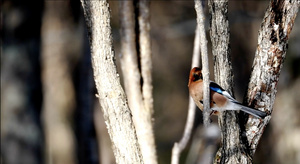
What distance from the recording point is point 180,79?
1066 cm

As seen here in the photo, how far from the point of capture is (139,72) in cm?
467

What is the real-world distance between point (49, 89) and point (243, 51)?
3.82 m

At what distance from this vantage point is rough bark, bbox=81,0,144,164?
2988 millimetres

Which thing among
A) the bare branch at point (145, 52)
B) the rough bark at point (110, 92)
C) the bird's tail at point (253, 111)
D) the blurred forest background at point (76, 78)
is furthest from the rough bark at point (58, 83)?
the bird's tail at point (253, 111)

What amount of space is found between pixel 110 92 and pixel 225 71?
27.5 inches

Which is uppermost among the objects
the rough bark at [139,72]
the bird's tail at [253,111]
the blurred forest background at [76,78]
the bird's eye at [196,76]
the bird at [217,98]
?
the blurred forest background at [76,78]

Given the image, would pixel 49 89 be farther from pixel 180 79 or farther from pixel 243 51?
pixel 243 51

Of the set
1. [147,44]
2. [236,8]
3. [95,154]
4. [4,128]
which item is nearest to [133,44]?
[147,44]

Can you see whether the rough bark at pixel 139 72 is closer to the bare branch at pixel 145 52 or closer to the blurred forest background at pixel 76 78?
the bare branch at pixel 145 52

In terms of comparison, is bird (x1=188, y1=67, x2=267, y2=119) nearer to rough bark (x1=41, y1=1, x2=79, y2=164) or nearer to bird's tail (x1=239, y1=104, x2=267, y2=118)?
bird's tail (x1=239, y1=104, x2=267, y2=118)

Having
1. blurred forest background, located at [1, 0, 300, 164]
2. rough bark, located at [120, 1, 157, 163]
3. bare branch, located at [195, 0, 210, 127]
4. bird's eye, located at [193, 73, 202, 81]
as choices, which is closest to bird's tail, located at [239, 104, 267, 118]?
bare branch, located at [195, 0, 210, 127]

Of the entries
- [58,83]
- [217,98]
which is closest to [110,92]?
[217,98]

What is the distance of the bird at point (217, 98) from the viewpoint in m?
3.00

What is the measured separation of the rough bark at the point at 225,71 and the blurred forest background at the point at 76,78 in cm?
396
